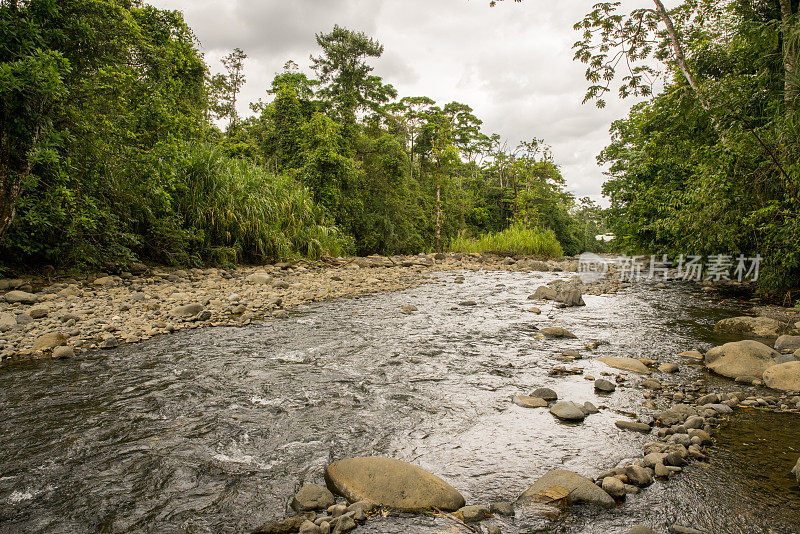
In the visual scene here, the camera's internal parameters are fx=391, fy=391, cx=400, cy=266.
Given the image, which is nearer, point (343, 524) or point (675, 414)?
point (343, 524)

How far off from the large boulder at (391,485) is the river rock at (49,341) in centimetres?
370

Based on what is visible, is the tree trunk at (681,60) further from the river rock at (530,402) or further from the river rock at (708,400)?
the river rock at (530,402)

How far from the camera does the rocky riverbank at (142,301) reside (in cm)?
426

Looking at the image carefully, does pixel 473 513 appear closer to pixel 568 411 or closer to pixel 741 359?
pixel 568 411

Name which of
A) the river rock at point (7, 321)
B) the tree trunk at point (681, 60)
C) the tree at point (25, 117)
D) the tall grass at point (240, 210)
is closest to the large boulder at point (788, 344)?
the tree trunk at point (681, 60)

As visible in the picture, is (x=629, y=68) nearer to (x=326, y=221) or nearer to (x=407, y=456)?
(x=326, y=221)

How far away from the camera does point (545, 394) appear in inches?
126

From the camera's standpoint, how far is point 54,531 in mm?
1657

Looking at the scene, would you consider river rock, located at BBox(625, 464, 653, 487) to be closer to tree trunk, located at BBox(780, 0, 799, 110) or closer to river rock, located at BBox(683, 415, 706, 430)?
river rock, located at BBox(683, 415, 706, 430)

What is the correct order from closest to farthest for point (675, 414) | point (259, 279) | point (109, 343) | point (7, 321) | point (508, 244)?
point (675, 414)
point (109, 343)
point (7, 321)
point (259, 279)
point (508, 244)

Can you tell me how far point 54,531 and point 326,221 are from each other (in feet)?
45.0

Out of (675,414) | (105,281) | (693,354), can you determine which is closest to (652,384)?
(675,414)

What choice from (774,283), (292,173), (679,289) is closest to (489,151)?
(292,173)

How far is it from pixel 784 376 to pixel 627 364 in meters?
1.15
